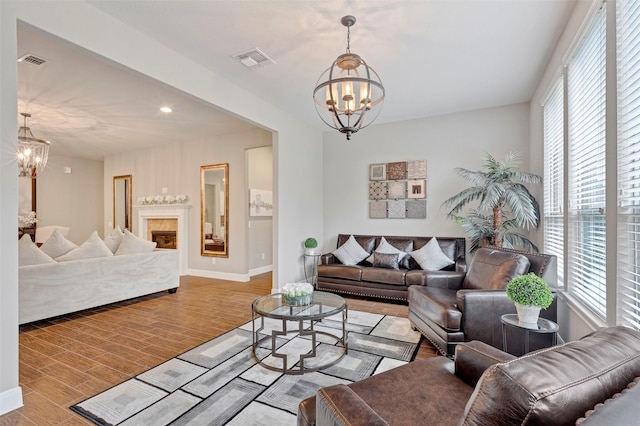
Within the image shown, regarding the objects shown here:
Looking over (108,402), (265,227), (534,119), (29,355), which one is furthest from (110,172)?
(534,119)

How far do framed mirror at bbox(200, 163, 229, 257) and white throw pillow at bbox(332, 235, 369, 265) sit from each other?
7.85ft

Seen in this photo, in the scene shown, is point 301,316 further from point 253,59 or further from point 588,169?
point 253,59

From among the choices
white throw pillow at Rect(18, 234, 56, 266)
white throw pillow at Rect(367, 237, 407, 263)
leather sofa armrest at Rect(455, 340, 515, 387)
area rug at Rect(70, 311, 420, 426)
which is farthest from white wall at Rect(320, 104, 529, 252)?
white throw pillow at Rect(18, 234, 56, 266)

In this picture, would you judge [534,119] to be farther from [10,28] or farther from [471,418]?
[10,28]

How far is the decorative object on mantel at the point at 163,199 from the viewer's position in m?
6.66

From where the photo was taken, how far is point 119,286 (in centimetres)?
429

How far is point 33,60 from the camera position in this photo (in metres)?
3.26

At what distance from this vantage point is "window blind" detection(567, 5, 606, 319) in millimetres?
2160

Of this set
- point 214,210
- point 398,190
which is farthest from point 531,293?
point 214,210

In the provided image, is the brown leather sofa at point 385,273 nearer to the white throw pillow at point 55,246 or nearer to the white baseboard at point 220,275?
the white baseboard at point 220,275

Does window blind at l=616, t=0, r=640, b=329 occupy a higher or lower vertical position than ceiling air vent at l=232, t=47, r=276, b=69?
lower

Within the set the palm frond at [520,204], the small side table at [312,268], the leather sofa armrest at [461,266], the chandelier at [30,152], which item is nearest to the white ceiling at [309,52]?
the chandelier at [30,152]

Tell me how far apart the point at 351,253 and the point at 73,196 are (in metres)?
7.74

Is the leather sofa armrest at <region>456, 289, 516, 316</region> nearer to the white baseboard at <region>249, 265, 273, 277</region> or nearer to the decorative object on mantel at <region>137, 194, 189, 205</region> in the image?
the white baseboard at <region>249, 265, 273, 277</region>
